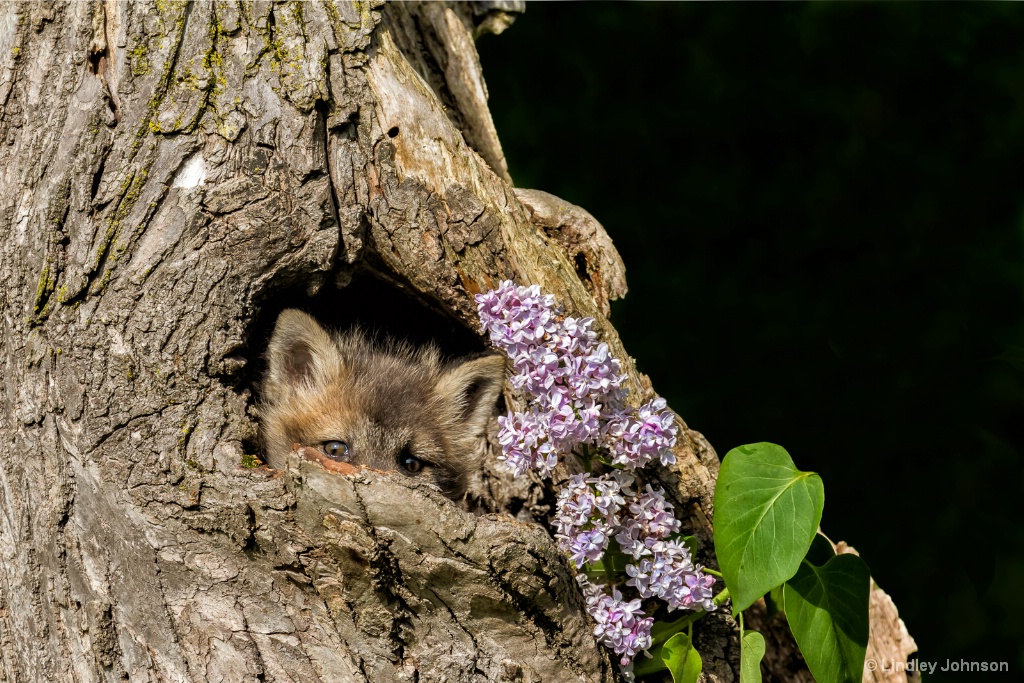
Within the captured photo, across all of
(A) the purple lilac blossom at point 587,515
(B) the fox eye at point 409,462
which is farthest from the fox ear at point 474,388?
(A) the purple lilac blossom at point 587,515

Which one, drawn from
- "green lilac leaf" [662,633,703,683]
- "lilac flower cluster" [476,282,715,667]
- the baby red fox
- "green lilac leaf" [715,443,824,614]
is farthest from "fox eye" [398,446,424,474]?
"green lilac leaf" [715,443,824,614]

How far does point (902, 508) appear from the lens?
482 centimetres

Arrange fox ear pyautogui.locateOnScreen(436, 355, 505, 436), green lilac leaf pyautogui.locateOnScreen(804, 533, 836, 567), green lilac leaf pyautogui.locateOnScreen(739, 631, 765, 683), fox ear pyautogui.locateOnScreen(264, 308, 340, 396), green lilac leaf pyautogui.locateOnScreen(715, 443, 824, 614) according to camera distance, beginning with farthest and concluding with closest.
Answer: fox ear pyautogui.locateOnScreen(436, 355, 505, 436)
fox ear pyautogui.locateOnScreen(264, 308, 340, 396)
green lilac leaf pyautogui.locateOnScreen(804, 533, 836, 567)
green lilac leaf pyautogui.locateOnScreen(739, 631, 765, 683)
green lilac leaf pyautogui.locateOnScreen(715, 443, 824, 614)

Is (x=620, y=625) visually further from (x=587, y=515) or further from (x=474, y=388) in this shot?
(x=474, y=388)

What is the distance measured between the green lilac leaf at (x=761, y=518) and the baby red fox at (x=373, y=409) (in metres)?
1.21

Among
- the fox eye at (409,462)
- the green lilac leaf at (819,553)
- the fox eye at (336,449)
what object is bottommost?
the fox eye at (336,449)

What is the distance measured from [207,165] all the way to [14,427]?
3.36 ft

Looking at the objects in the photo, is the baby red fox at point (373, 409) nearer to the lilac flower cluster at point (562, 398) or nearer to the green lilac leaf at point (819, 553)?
the lilac flower cluster at point (562, 398)

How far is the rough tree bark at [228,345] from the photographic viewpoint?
2.63m

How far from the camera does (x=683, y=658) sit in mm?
2846

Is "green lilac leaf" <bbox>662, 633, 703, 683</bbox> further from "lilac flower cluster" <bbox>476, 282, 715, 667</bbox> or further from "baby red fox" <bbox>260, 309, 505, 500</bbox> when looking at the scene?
"baby red fox" <bbox>260, 309, 505, 500</bbox>

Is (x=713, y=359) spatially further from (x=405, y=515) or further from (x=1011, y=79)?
(x=405, y=515)

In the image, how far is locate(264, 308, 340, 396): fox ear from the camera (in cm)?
358

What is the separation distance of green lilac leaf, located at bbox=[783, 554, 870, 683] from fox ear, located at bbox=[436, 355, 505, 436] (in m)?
1.35
